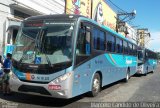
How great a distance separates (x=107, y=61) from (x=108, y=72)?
0.55 m

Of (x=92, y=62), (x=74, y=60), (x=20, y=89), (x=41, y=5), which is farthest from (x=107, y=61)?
(x=41, y=5)

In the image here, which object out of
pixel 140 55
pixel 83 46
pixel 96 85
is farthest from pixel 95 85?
pixel 140 55

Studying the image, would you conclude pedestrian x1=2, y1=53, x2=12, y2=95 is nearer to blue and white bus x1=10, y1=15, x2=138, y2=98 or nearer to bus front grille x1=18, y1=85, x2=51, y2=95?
blue and white bus x1=10, y1=15, x2=138, y2=98

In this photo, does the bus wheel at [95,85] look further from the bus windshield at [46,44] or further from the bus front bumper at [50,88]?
the bus windshield at [46,44]

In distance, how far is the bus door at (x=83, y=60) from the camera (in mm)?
8742

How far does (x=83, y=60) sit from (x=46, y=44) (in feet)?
4.62

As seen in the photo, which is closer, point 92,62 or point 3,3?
point 92,62

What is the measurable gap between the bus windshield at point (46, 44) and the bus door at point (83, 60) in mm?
417

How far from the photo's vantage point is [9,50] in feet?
47.2

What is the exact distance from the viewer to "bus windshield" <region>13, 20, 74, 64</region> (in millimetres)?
8367

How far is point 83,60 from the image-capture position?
9195 millimetres

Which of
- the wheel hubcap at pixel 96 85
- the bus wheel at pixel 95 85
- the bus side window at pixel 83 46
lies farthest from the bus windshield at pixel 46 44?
the wheel hubcap at pixel 96 85

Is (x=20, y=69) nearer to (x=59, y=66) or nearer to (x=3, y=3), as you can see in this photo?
(x=59, y=66)

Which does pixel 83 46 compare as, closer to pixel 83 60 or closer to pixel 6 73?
pixel 83 60
